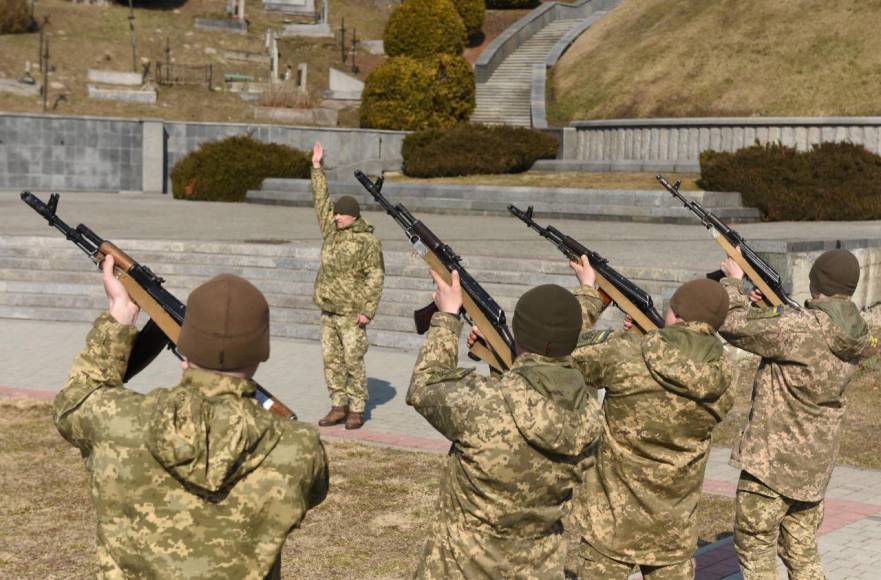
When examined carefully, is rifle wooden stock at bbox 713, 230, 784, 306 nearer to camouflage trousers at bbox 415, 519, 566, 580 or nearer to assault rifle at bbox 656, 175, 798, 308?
assault rifle at bbox 656, 175, 798, 308

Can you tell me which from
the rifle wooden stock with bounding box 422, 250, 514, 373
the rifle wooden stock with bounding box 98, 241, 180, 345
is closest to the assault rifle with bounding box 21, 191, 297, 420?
the rifle wooden stock with bounding box 98, 241, 180, 345

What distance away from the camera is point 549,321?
4203 millimetres

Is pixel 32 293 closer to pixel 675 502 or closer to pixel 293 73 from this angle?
pixel 675 502

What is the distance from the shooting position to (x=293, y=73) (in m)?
46.2

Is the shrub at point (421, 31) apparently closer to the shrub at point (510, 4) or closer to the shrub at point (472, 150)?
the shrub at point (510, 4)

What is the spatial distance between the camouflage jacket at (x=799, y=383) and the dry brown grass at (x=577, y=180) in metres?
20.1

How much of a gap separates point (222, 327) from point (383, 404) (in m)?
8.34

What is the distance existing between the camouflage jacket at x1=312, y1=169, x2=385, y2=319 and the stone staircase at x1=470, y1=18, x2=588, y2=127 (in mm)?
29720

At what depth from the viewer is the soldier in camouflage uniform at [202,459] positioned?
3.34 meters

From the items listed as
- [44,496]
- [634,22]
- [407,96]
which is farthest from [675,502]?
[634,22]

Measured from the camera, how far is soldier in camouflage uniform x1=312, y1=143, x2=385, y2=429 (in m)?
10.4

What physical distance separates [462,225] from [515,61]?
23.1 m

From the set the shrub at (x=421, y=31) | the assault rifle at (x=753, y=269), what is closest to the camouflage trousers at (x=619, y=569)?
the assault rifle at (x=753, y=269)

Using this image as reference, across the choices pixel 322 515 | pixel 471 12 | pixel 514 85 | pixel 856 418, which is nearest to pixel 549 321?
pixel 322 515
